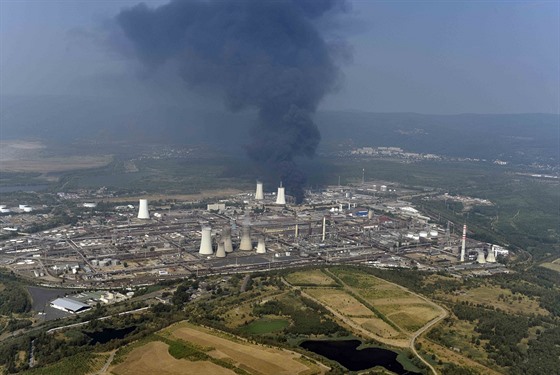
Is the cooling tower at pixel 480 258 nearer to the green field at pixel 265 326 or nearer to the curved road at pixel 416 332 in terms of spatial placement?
the curved road at pixel 416 332

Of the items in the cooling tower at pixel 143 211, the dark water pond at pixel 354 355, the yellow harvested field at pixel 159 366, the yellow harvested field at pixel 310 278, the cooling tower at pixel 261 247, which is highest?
the cooling tower at pixel 143 211

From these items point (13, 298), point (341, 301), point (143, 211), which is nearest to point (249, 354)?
point (341, 301)

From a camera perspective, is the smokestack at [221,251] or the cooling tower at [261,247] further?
the cooling tower at [261,247]

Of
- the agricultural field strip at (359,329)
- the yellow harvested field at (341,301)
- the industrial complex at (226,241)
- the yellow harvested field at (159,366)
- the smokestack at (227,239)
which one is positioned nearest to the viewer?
the yellow harvested field at (159,366)

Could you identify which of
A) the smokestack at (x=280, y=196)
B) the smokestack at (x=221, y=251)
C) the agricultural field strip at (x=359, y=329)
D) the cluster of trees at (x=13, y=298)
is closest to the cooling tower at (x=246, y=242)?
the smokestack at (x=221, y=251)

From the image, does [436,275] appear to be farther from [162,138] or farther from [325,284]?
[162,138]

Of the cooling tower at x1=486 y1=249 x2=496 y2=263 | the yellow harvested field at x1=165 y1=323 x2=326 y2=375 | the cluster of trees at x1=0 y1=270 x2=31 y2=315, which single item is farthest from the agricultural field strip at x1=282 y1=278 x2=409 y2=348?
the cooling tower at x1=486 y1=249 x2=496 y2=263

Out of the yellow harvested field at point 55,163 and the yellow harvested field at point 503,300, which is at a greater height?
the yellow harvested field at point 55,163

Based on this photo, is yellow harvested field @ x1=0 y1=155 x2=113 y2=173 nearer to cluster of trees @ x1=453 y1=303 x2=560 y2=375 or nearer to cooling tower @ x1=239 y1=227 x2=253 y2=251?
cooling tower @ x1=239 y1=227 x2=253 y2=251

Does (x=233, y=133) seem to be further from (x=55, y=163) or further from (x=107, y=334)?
(x=107, y=334)
